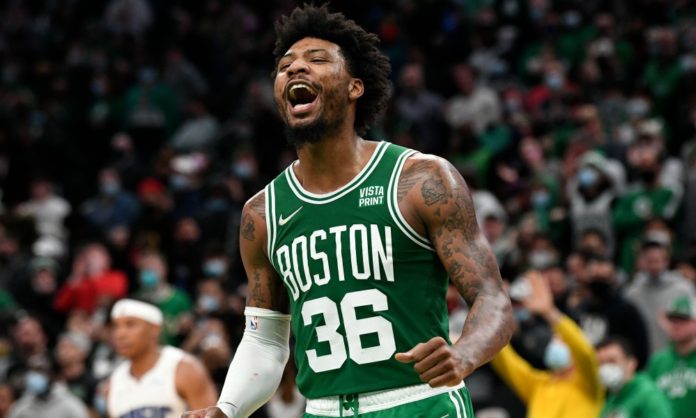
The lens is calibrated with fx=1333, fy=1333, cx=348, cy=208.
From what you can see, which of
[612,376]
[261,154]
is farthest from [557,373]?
[261,154]

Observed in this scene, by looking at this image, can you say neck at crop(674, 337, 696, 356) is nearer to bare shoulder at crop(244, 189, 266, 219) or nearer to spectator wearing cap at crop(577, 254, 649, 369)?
spectator wearing cap at crop(577, 254, 649, 369)

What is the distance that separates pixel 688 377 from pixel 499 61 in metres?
8.89

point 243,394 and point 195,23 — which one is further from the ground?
point 195,23

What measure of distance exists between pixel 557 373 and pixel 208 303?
4.45m

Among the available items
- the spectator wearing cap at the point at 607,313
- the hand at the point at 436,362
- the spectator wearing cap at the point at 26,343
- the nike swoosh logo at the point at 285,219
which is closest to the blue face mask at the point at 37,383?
the spectator wearing cap at the point at 26,343

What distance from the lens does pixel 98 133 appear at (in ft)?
65.2

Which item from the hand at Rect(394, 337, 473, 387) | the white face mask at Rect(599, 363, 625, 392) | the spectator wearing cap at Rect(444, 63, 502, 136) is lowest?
the hand at Rect(394, 337, 473, 387)

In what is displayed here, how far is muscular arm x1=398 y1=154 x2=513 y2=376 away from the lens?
4766 mm

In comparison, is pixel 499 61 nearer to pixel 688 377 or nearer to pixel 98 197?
pixel 98 197

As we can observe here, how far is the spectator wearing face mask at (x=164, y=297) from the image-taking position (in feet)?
43.2

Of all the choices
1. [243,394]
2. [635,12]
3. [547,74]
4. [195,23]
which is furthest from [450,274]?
[195,23]

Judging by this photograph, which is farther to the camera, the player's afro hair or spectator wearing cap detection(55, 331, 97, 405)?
spectator wearing cap detection(55, 331, 97, 405)

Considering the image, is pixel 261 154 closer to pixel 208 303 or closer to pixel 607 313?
pixel 208 303

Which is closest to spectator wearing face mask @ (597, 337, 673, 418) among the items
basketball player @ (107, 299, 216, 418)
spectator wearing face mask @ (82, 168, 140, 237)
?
basketball player @ (107, 299, 216, 418)
